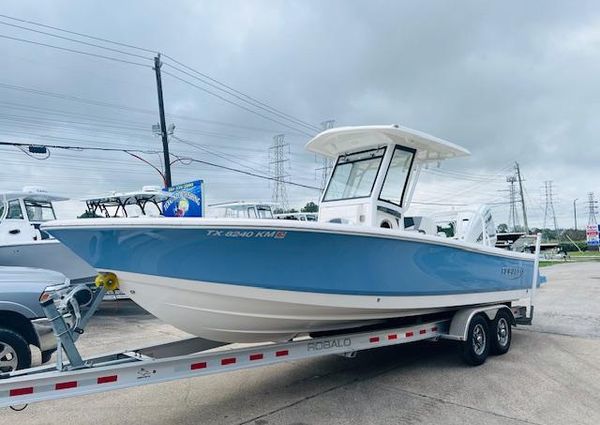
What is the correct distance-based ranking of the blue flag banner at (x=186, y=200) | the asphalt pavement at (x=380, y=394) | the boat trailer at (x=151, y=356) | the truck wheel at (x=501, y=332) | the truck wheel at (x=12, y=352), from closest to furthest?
1. the boat trailer at (x=151, y=356)
2. the asphalt pavement at (x=380, y=394)
3. the truck wheel at (x=12, y=352)
4. the truck wheel at (x=501, y=332)
5. the blue flag banner at (x=186, y=200)

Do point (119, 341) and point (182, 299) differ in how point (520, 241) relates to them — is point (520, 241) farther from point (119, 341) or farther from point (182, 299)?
point (119, 341)

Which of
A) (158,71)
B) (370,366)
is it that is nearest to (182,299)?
(370,366)

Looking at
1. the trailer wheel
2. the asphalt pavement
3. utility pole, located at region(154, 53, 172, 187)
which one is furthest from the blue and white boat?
utility pole, located at region(154, 53, 172, 187)

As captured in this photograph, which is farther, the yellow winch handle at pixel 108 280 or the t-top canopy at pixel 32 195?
the t-top canopy at pixel 32 195

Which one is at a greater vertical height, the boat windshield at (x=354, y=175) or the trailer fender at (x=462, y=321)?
the boat windshield at (x=354, y=175)

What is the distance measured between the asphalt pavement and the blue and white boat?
727 mm

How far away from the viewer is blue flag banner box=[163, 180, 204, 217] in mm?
13078

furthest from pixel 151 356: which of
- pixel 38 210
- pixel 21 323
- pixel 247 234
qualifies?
pixel 38 210

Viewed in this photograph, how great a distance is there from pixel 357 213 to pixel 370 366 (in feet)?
6.63

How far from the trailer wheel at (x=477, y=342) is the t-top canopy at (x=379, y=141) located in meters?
2.29

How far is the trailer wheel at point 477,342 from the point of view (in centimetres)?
639

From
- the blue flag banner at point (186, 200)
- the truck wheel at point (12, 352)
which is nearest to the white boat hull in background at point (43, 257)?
the blue flag banner at point (186, 200)

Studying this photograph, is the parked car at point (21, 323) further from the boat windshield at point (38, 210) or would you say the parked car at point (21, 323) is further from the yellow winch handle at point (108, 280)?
the boat windshield at point (38, 210)

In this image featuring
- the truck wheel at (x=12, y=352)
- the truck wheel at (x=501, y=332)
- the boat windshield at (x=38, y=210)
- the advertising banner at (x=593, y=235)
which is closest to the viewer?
the truck wheel at (x=12, y=352)
